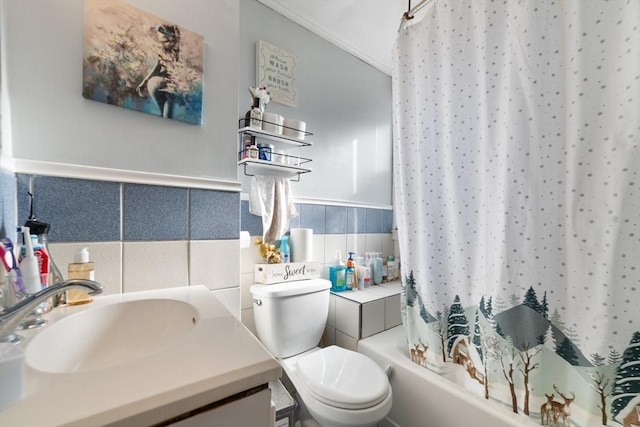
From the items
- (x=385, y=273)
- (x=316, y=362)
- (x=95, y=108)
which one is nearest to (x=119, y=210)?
(x=95, y=108)

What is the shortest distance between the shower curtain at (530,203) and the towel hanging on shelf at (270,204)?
671 millimetres

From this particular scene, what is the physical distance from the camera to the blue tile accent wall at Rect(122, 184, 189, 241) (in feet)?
2.73

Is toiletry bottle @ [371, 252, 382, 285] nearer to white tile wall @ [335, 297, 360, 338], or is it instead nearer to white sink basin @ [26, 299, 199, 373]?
white tile wall @ [335, 297, 360, 338]

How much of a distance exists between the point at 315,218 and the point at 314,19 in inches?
49.6

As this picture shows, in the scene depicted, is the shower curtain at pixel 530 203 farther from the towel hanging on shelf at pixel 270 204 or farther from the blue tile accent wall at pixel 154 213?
the blue tile accent wall at pixel 154 213

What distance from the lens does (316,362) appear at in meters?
1.14

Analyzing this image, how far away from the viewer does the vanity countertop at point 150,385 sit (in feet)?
1.00

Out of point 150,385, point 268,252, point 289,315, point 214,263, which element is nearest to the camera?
point 150,385

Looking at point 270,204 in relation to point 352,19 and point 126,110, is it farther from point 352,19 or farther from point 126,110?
point 352,19

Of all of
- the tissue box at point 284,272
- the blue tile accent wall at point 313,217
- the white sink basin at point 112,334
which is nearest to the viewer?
the white sink basin at point 112,334

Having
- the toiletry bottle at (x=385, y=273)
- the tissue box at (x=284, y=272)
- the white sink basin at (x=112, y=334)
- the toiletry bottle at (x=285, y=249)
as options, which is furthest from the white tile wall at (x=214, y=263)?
the toiletry bottle at (x=385, y=273)

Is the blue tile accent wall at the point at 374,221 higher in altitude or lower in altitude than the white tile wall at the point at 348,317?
higher

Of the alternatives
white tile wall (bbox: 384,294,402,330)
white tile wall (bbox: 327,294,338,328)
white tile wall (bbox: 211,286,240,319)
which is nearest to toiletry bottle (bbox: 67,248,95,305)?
white tile wall (bbox: 211,286,240,319)

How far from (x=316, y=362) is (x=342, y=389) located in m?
0.20
